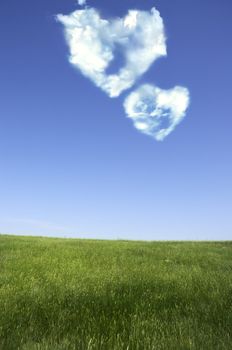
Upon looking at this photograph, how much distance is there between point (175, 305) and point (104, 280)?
3.01 metres

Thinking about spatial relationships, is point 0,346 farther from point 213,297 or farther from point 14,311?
point 213,297

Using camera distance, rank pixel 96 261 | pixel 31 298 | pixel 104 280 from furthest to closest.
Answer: pixel 96 261 < pixel 104 280 < pixel 31 298

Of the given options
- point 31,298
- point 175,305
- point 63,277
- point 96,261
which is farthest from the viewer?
point 96,261

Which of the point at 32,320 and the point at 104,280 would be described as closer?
the point at 32,320

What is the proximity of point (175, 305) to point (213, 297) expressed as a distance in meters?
1.09

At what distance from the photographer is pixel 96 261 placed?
14773 mm

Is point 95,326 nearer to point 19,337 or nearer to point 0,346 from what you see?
point 19,337

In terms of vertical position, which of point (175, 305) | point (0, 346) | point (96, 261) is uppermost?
point (96, 261)

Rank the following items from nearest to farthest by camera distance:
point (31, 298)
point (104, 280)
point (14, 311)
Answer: point (14, 311), point (31, 298), point (104, 280)

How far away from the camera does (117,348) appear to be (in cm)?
481

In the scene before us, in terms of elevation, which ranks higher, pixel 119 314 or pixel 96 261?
pixel 96 261

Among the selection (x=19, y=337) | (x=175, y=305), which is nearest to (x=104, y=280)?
(x=175, y=305)

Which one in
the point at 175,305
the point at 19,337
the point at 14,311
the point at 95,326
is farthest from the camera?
the point at 175,305

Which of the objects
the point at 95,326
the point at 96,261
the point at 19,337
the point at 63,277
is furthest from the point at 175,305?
the point at 96,261
